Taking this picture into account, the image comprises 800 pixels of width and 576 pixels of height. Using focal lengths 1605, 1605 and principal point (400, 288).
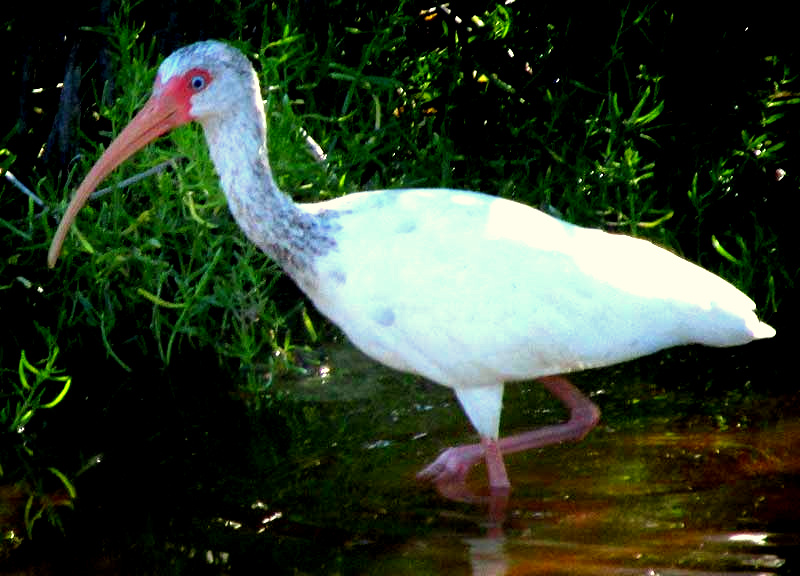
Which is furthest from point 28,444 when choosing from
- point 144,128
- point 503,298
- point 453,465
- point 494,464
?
point 503,298

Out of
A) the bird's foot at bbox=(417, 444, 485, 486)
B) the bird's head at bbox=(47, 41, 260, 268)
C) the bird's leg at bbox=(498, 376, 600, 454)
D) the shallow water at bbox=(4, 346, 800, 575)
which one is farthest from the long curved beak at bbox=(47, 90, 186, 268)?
the bird's leg at bbox=(498, 376, 600, 454)

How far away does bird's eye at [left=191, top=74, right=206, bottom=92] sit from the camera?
602 centimetres

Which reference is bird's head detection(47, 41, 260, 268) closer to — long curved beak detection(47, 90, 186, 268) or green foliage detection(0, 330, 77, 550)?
long curved beak detection(47, 90, 186, 268)

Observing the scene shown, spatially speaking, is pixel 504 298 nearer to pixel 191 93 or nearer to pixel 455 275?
pixel 455 275

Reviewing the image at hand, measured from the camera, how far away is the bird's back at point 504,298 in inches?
231

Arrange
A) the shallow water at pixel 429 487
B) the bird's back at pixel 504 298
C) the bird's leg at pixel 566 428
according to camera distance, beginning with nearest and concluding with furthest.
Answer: the shallow water at pixel 429 487, the bird's back at pixel 504 298, the bird's leg at pixel 566 428

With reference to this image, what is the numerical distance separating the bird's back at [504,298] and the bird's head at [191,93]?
673 millimetres

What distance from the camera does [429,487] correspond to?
6.06 m

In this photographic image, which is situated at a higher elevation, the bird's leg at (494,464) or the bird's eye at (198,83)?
the bird's eye at (198,83)

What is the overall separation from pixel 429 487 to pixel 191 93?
1.73 meters

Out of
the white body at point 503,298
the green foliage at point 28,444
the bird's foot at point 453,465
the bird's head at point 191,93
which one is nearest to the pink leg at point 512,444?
the bird's foot at point 453,465

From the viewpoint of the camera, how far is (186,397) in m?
7.34

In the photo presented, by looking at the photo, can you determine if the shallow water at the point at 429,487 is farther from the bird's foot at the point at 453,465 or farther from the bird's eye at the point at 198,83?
the bird's eye at the point at 198,83

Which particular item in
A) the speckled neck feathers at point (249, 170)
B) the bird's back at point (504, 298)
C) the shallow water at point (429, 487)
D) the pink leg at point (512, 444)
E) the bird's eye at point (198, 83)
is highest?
the bird's eye at point (198, 83)
